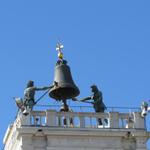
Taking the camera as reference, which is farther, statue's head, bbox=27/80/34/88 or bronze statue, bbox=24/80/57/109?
statue's head, bbox=27/80/34/88

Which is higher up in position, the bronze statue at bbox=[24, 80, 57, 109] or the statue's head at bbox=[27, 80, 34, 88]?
the statue's head at bbox=[27, 80, 34, 88]

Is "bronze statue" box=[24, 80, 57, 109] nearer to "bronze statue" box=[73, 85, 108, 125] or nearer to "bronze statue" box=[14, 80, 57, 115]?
"bronze statue" box=[14, 80, 57, 115]

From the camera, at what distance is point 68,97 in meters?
38.3

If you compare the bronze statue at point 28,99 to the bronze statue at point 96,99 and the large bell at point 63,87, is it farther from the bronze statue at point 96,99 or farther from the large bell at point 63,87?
the bronze statue at point 96,99

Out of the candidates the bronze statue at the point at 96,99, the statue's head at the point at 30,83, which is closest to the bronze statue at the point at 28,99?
the statue's head at the point at 30,83

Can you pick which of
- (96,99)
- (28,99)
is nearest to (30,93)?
(28,99)

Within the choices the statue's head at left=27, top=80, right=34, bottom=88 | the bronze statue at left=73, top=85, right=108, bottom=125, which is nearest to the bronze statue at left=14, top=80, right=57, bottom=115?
the statue's head at left=27, top=80, right=34, bottom=88

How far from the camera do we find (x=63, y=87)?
37875 mm

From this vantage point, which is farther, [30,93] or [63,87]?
[63,87]

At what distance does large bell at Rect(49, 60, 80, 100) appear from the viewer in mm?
37906

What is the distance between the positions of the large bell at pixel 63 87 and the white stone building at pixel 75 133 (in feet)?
7.56

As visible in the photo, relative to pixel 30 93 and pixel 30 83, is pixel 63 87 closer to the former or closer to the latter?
pixel 30 83

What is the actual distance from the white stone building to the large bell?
2303 mm

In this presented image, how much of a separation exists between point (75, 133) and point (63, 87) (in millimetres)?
3522
